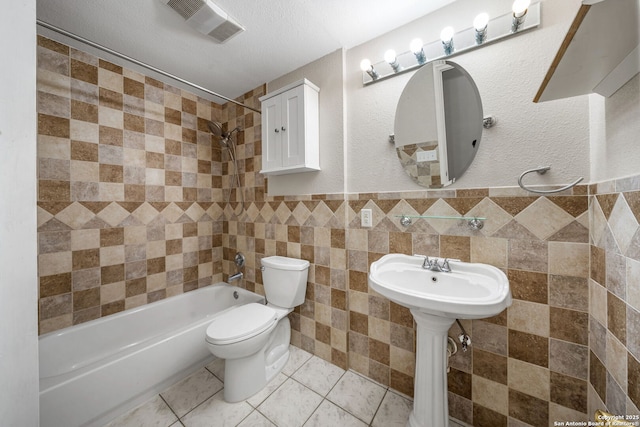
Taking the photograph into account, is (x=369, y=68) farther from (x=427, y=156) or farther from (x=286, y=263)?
(x=286, y=263)

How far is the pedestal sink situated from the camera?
2.79 feet

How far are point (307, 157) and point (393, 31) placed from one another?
91 cm

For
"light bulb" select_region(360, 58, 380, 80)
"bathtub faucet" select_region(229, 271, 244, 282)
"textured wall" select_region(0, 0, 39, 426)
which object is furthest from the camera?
"bathtub faucet" select_region(229, 271, 244, 282)

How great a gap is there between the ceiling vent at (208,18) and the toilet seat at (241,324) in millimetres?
1729

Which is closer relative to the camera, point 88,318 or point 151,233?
point 88,318

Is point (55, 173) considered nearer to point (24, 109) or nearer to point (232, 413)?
point (24, 109)

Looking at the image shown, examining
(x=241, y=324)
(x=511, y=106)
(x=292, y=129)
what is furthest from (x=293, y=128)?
(x=241, y=324)

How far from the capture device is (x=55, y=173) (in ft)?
4.52

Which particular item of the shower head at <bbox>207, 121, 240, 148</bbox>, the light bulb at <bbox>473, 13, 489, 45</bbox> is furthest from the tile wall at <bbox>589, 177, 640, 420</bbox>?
the shower head at <bbox>207, 121, 240, 148</bbox>

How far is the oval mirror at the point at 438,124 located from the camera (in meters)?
1.10

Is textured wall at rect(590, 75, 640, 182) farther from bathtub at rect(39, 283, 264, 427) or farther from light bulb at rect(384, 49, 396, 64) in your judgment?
bathtub at rect(39, 283, 264, 427)

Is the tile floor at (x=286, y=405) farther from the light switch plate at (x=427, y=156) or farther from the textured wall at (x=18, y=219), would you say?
the light switch plate at (x=427, y=156)

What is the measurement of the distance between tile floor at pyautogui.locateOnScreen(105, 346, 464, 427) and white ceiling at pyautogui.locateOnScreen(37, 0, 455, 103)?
217 cm

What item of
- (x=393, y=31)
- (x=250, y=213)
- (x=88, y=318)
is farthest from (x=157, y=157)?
(x=393, y=31)
